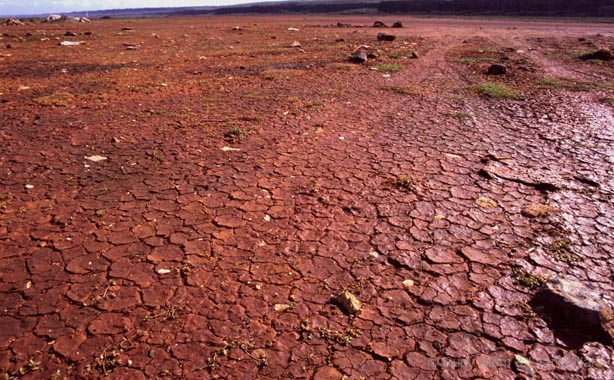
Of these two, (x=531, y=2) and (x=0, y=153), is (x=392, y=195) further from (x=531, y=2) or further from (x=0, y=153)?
(x=531, y=2)

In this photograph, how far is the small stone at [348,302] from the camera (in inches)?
80.4

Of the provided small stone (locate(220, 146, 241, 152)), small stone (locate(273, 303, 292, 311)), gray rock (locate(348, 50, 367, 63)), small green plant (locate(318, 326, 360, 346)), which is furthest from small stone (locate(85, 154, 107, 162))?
gray rock (locate(348, 50, 367, 63))

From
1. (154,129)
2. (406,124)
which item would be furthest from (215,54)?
(406,124)

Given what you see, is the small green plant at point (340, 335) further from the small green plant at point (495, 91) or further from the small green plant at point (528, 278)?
the small green plant at point (495, 91)

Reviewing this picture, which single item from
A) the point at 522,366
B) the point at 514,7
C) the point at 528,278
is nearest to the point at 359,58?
the point at 528,278

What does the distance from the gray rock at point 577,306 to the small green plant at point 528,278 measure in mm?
81

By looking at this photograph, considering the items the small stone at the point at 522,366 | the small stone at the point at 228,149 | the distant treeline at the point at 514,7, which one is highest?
the distant treeline at the point at 514,7

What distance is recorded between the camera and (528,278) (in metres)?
2.28

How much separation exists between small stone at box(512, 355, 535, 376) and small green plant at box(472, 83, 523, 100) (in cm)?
565

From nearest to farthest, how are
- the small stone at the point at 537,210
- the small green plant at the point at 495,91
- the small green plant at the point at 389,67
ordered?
the small stone at the point at 537,210, the small green plant at the point at 495,91, the small green plant at the point at 389,67

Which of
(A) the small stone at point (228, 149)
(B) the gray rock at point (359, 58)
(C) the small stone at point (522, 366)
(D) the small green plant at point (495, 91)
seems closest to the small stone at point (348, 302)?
(C) the small stone at point (522, 366)

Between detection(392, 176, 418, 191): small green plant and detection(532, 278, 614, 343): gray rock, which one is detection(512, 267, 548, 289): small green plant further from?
detection(392, 176, 418, 191): small green plant

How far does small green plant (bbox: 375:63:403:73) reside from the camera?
28.3 ft

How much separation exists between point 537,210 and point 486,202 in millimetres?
381
